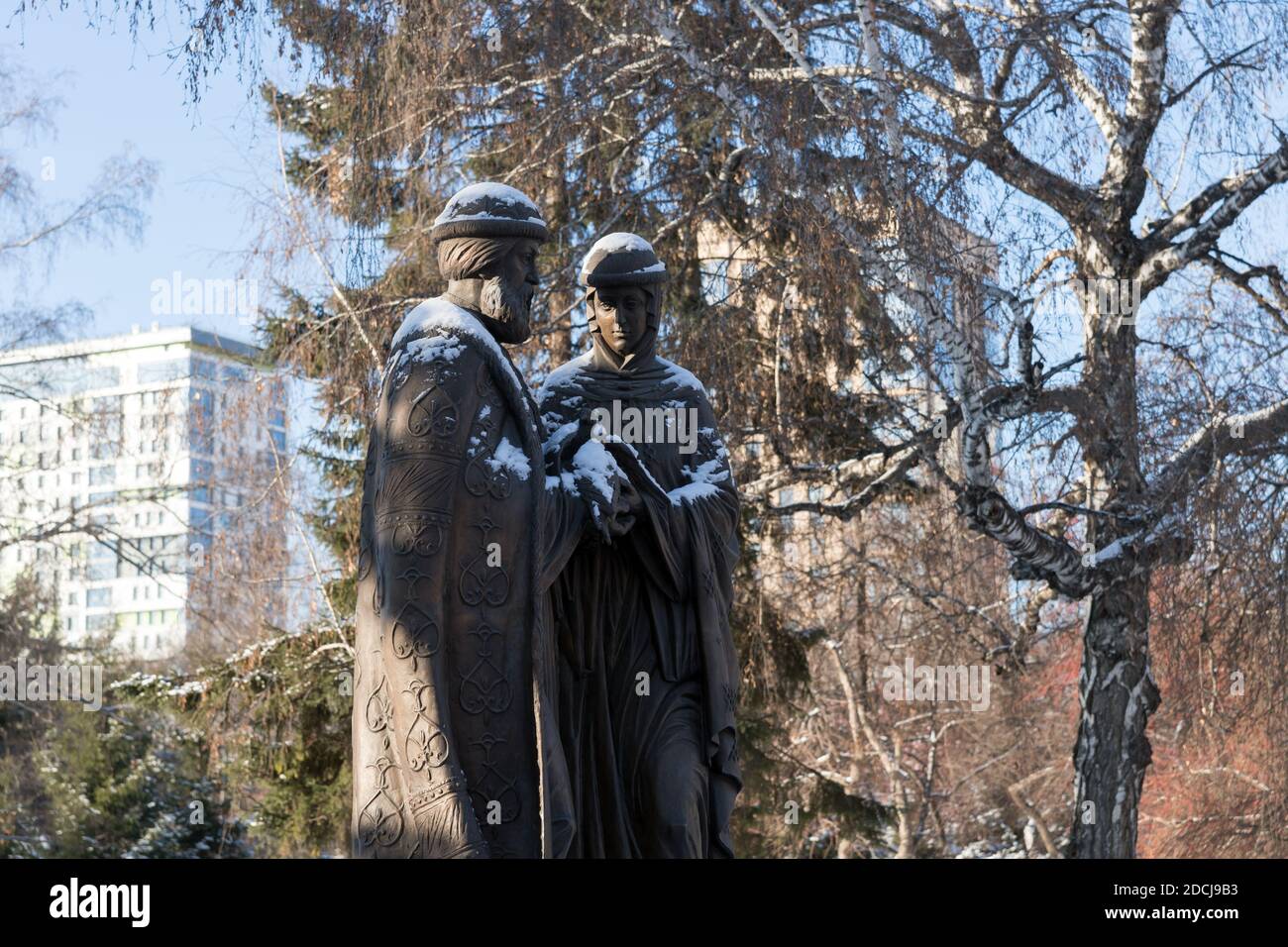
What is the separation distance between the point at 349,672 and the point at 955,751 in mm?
15815

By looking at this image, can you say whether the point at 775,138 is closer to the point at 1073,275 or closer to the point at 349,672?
the point at 1073,275

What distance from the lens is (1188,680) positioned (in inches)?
556

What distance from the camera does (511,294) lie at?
5.39 m

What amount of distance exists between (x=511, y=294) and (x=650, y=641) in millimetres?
1121

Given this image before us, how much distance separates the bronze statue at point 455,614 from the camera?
15.9 feet

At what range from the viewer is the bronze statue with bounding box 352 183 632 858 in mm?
4848

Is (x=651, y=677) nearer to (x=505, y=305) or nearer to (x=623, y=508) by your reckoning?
(x=623, y=508)

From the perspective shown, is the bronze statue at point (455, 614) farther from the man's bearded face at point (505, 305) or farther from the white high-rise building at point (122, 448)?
the white high-rise building at point (122, 448)

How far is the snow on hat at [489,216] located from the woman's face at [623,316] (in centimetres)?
54

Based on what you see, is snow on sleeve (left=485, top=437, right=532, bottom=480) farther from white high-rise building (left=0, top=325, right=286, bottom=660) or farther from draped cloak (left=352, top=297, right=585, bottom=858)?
white high-rise building (left=0, top=325, right=286, bottom=660)

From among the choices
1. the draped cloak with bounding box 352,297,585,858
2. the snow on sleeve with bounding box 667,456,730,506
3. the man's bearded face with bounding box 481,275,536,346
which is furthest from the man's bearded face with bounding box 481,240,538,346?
the snow on sleeve with bounding box 667,456,730,506

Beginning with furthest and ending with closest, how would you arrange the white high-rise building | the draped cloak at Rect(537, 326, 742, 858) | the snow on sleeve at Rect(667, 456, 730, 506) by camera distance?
the white high-rise building
the snow on sleeve at Rect(667, 456, 730, 506)
the draped cloak at Rect(537, 326, 742, 858)

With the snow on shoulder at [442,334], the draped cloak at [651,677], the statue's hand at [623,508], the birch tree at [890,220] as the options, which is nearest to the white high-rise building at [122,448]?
the birch tree at [890,220]

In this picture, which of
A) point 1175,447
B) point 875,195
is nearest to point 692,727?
point 875,195
